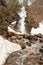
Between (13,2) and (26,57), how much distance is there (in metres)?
12.1

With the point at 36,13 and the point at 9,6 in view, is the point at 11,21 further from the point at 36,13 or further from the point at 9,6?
the point at 36,13

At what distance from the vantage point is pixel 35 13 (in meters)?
27.7

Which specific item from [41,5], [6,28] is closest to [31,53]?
[6,28]

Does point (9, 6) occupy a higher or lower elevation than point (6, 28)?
higher

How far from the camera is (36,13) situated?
28.1 metres

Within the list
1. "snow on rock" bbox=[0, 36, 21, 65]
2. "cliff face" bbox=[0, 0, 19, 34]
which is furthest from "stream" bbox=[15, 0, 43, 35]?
"snow on rock" bbox=[0, 36, 21, 65]

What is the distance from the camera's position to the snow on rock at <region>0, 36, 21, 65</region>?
14.2 meters

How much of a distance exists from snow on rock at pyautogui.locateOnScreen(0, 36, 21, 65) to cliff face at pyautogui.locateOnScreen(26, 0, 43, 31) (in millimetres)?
7142

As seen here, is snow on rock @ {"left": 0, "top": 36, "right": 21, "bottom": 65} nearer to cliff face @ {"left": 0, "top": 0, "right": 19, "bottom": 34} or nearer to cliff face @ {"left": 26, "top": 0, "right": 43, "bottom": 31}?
cliff face @ {"left": 0, "top": 0, "right": 19, "bottom": 34}

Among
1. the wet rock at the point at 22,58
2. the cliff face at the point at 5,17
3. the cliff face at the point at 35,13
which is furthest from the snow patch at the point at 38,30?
the wet rock at the point at 22,58

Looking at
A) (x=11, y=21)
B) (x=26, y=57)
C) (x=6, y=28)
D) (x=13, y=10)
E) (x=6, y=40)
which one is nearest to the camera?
(x=26, y=57)

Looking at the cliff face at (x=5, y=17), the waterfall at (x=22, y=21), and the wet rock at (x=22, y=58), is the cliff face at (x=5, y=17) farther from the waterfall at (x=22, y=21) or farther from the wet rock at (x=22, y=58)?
the wet rock at (x=22, y=58)

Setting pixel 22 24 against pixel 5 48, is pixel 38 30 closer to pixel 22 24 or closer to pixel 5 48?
pixel 22 24

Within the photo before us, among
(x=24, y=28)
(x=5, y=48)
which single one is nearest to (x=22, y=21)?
(x=24, y=28)
